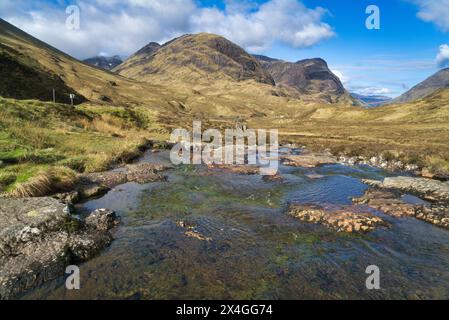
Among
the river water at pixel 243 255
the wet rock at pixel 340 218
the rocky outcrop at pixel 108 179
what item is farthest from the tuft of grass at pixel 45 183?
the wet rock at pixel 340 218

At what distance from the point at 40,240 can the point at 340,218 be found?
1333 cm

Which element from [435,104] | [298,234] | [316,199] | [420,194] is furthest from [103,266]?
[435,104]

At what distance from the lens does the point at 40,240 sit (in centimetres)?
1130

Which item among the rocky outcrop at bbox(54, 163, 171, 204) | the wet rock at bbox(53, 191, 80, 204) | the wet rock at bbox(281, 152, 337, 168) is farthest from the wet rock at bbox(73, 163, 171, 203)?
the wet rock at bbox(281, 152, 337, 168)

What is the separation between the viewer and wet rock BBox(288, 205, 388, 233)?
15146 millimetres

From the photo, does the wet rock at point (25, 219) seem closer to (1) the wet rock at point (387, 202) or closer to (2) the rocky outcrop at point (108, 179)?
(2) the rocky outcrop at point (108, 179)

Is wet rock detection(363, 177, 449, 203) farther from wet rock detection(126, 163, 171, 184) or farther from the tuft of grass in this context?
the tuft of grass

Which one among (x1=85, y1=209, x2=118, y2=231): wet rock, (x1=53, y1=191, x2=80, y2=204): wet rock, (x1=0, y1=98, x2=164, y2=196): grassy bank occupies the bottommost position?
(x1=85, y1=209, x2=118, y2=231): wet rock

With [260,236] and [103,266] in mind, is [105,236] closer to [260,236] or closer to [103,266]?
[103,266]

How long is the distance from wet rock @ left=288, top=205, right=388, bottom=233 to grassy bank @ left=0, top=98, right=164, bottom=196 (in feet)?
44.0

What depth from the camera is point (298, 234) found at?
1434cm

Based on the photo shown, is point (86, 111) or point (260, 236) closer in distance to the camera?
point (260, 236)

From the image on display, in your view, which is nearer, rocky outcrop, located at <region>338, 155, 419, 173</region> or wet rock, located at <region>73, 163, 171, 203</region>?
wet rock, located at <region>73, 163, 171, 203</region>

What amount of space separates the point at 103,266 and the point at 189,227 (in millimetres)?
4547
